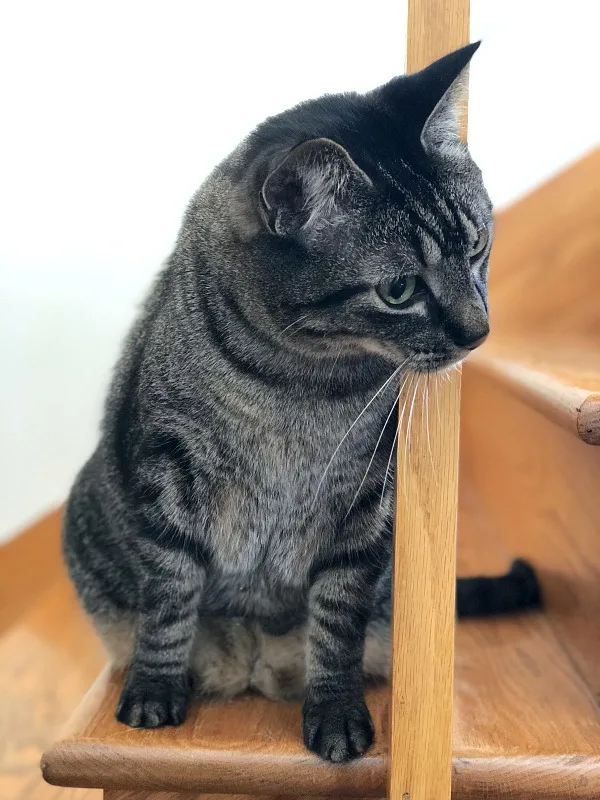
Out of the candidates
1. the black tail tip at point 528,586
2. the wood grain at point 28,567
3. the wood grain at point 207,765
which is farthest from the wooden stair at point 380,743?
the wood grain at point 28,567

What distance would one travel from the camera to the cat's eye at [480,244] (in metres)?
0.73

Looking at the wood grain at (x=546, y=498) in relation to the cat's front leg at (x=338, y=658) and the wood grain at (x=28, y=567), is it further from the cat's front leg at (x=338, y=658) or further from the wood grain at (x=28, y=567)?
the wood grain at (x=28, y=567)

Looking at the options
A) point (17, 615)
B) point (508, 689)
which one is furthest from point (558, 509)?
point (17, 615)

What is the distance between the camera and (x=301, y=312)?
2.39 feet

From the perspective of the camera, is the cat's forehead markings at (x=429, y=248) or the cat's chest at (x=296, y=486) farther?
the cat's chest at (x=296, y=486)

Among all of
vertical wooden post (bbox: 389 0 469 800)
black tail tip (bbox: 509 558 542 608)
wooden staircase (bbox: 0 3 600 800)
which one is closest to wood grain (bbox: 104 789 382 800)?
wooden staircase (bbox: 0 3 600 800)

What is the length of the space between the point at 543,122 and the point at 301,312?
1.91ft

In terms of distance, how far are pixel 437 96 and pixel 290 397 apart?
0.31 m

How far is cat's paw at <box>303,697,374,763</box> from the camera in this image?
0.77 meters

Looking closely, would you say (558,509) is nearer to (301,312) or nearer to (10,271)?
(301,312)

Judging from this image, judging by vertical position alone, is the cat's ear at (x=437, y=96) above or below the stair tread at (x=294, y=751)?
above

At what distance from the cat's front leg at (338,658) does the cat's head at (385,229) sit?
0.89 ft

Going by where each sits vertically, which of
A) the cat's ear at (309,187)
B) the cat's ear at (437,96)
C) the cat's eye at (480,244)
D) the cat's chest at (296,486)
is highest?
the cat's ear at (437,96)

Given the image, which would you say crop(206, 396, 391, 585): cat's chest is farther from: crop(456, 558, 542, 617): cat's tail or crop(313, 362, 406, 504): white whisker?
crop(456, 558, 542, 617): cat's tail
